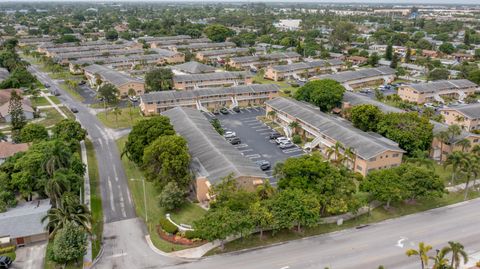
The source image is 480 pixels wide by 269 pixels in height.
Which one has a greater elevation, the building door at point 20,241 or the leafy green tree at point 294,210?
the leafy green tree at point 294,210

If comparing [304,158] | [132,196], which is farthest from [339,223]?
[132,196]

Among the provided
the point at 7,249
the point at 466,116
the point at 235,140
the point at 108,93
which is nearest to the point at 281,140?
the point at 235,140

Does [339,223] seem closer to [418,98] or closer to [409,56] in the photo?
[418,98]

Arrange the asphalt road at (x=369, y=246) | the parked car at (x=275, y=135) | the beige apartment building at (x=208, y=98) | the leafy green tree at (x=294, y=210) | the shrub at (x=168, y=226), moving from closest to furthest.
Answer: the asphalt road at (x=369, y=246) < the leafy green tree at (x=294, y=210) < the shrub at (x=168, y=226) < the parked car at (x=275, y=135) < the beige apartment building at (x=208, y=98)

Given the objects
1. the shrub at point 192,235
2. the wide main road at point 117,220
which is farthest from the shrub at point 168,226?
the wide main road at point 117,220

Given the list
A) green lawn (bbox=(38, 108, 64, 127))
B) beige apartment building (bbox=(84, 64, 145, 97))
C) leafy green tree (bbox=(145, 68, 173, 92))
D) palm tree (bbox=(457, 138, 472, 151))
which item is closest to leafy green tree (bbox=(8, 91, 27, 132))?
green lawn (bbox=(38, 108, 64, 127))

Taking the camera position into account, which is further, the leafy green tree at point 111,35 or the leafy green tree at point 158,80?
the leafy green tree at point 111,35

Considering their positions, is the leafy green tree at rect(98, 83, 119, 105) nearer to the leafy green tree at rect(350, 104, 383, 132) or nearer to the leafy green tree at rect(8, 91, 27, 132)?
the leafy green tree at rect(8, 91, 27, 132)

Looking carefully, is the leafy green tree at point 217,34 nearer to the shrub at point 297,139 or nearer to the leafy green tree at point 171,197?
the shrub at point 297,139
